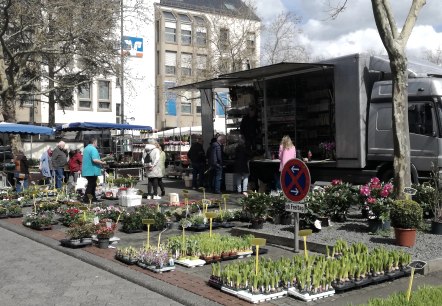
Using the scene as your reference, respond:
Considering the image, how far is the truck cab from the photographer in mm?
12781

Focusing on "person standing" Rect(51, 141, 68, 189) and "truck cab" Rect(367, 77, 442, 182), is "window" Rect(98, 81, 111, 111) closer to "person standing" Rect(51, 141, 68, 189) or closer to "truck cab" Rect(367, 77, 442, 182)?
"person standing" Rect(51, 141, 68, 189)

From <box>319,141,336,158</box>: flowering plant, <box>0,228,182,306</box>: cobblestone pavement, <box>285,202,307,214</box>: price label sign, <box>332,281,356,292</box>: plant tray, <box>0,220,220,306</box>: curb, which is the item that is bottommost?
<box>0,228,182,306</box>: cobblestone pavement

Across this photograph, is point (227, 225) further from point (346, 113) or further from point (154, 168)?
point (154, 168)

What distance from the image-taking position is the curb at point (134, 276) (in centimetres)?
575

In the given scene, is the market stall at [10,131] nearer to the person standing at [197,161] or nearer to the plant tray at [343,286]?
the person standing at [197,161]

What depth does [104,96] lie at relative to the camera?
48531 millimetres

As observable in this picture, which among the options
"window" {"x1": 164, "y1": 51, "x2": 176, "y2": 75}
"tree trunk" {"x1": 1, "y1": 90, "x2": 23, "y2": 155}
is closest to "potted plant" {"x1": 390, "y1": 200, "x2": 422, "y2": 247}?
"tree trunk" {"x1": 1, "y1": 90, "x2": 23, "y2": 155}

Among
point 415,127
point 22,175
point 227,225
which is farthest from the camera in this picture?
point 22,175

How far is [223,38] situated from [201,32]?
508cm

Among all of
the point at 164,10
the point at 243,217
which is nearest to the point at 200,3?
the point at 164,10

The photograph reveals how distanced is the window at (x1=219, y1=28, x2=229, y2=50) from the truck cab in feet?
86.0

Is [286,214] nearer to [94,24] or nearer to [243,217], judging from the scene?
[243,217]

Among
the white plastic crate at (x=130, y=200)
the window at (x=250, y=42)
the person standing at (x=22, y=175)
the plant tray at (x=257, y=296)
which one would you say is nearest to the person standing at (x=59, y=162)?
the person standing at (x=22, y=175)

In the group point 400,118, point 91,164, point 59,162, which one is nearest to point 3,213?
point 91,164
